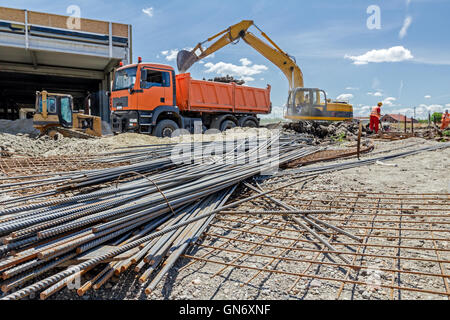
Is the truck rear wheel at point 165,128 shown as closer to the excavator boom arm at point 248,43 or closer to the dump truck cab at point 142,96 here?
the dump truck cab at point 142,96

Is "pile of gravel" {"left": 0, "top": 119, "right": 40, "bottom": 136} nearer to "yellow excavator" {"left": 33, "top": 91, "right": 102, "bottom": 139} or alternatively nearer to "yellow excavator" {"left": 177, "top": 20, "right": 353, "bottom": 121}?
"yellow excavator" {"left": 33, "top": 91, "right": 102, "bottom": 139}

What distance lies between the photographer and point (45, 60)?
18.0m

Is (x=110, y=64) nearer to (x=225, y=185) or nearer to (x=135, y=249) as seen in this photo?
(x=225, y=185)

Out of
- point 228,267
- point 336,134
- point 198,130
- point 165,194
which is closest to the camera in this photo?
point 228,267

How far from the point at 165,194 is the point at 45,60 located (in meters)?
18.6

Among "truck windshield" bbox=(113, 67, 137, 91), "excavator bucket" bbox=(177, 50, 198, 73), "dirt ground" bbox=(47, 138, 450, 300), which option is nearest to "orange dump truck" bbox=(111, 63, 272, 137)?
"truck windshield" bbox=(113, 67, 137, 91)

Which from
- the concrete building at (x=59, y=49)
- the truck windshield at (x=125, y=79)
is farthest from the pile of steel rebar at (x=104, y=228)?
the concrete building at (x=59, y=49)

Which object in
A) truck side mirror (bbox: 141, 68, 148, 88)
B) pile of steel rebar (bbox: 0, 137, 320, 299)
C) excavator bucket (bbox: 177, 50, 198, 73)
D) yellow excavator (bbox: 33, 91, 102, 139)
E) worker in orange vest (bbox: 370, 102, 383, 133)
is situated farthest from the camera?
excavator bucket (bbox: 177, 50, 198, 73)

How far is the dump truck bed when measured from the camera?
1214 centimetres

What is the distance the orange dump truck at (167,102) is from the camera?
34.2 ft

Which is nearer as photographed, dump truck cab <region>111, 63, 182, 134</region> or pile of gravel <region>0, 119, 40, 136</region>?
dump truck cab <region>111, 63, 182, 134</region>

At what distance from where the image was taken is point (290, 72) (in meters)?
16.2

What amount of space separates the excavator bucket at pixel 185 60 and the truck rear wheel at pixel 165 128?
3.92 metres

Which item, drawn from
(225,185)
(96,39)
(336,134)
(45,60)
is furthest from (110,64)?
(225,185)
